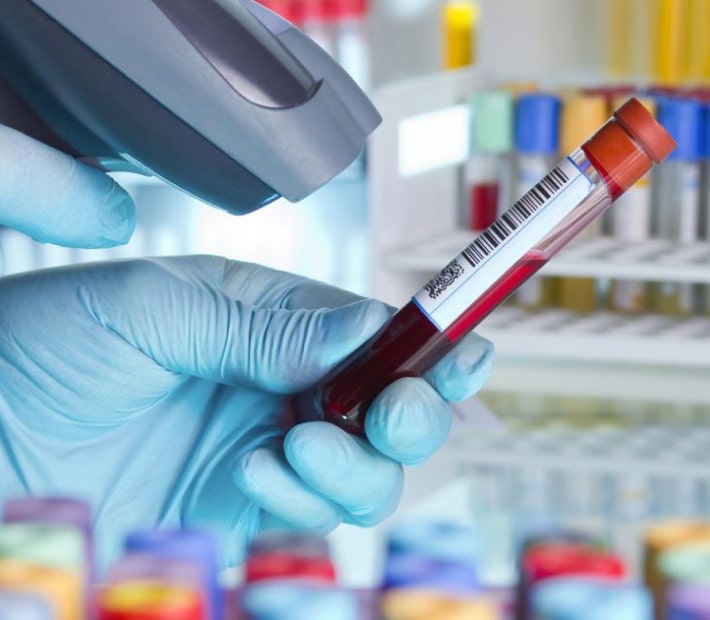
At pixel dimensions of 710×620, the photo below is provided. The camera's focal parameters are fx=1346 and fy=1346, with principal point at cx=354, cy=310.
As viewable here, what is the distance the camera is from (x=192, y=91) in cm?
66

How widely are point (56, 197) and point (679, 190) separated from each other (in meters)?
1.16

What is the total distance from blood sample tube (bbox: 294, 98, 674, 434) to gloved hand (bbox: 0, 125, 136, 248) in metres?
0.17

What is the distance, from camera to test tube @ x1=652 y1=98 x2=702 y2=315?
1661 millimetres

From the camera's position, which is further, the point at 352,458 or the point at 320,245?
the point at 320,245

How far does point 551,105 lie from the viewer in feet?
5.62

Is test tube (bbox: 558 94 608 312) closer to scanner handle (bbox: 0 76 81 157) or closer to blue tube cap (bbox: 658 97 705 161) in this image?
blue tube cap (bbox: 658 97 705 161)

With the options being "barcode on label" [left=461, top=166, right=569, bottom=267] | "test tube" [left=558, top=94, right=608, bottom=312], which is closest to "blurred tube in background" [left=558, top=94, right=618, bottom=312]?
"test tube" [left=558, top=94, right=608, bottom=312]

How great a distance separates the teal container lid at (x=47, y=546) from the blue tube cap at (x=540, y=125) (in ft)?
4.25

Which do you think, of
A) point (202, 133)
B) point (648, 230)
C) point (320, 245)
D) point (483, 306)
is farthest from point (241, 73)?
point (320, 245)

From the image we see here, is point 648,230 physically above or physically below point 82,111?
below

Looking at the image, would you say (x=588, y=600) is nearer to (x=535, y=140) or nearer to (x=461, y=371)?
(x=461, y=371)

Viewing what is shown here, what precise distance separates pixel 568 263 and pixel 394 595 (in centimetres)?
120

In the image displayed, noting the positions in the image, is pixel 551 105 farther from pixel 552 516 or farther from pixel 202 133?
pixel 552 516

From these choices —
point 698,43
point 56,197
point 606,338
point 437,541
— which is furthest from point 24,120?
point 698,43
